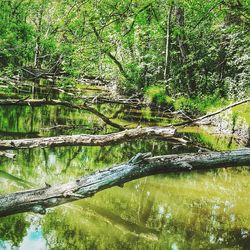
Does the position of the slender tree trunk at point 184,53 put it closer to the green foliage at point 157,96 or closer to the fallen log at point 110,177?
the green foliage at point 157,96

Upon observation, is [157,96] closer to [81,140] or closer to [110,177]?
[81,140]

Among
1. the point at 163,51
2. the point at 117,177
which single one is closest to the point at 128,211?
the point at 117,177

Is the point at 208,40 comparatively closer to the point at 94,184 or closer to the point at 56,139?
the point at 56,139

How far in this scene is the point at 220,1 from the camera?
8891 mm

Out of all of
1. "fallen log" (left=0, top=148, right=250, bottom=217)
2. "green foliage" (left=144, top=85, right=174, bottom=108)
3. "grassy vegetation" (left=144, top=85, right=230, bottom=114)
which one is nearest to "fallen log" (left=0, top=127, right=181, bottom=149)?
"fallen log" (left=0, top=148, right=250, bottom=217)

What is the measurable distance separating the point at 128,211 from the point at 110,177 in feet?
3.40

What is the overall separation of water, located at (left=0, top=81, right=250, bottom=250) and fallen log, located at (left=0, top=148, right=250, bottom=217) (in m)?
0.53

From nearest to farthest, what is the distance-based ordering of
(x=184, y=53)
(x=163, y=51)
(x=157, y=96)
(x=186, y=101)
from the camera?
(x=186, y=101) → (x=157, y=96) → (x=184, y=53) → (x=163, y=51)

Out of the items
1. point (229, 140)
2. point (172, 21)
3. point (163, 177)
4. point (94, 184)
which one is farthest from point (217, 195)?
point (172, 21)

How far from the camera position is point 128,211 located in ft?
18.0

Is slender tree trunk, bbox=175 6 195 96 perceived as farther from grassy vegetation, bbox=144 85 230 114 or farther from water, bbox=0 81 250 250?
water, bbox=0 81 250 250

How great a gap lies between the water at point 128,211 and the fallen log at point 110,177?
530 mm

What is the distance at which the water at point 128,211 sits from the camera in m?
4.54

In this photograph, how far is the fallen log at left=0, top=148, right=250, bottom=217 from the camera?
405cm
